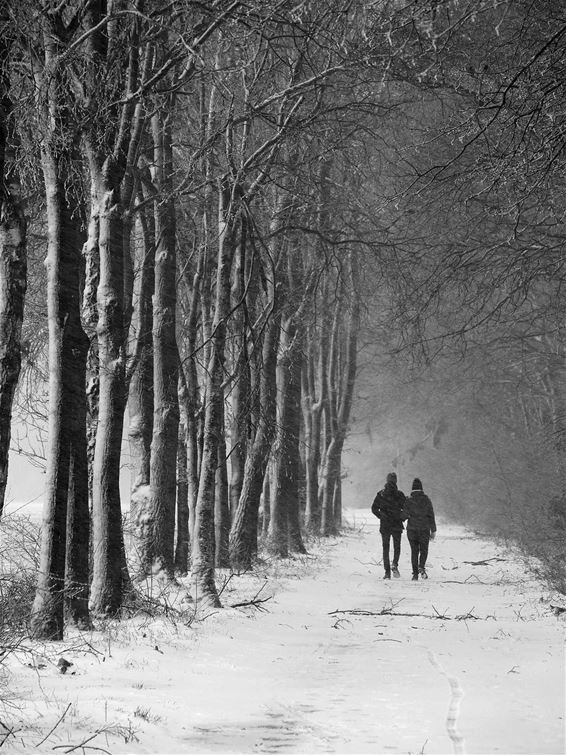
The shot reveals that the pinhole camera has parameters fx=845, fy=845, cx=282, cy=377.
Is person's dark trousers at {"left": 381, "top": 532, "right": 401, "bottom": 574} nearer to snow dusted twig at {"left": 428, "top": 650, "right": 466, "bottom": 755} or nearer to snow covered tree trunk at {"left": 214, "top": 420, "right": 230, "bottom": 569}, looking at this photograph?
snow covered tree trunk at {"left": 214, "top": 420, "right": 230, "bottom": 569}

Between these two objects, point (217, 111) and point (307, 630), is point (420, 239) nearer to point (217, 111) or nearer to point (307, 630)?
point (217, 111)

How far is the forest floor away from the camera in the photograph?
15.9 ft

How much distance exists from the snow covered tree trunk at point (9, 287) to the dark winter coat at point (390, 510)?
10.4m

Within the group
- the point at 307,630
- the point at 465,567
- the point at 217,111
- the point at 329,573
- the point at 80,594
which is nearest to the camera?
the point at 80,594

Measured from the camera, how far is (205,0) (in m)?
8.50

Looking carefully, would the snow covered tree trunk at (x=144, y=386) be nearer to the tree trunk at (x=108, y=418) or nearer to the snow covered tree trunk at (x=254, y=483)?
the snow covered tree trunk at (x=254, y=483)

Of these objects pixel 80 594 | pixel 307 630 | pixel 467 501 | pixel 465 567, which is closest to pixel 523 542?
pixel 465 567

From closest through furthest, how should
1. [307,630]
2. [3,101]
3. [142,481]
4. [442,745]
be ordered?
[442,745]
[3,101]
[307,630]
[142,481]

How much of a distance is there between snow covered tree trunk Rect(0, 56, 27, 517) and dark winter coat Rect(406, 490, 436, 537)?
10.8m

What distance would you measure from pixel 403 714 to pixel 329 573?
11.0 m

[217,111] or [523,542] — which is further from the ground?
[217,111]

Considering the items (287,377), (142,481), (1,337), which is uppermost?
(287,377)

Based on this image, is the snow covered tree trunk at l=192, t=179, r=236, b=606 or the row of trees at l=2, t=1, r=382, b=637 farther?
the snow covered tree trunk at l=192, t=179, r=236, b=606

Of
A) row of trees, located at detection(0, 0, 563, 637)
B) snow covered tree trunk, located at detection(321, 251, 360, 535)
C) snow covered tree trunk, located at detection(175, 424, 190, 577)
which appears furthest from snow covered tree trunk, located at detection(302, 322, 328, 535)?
snow covered tree trunk, located at detection(175, 424, 190, 577)
